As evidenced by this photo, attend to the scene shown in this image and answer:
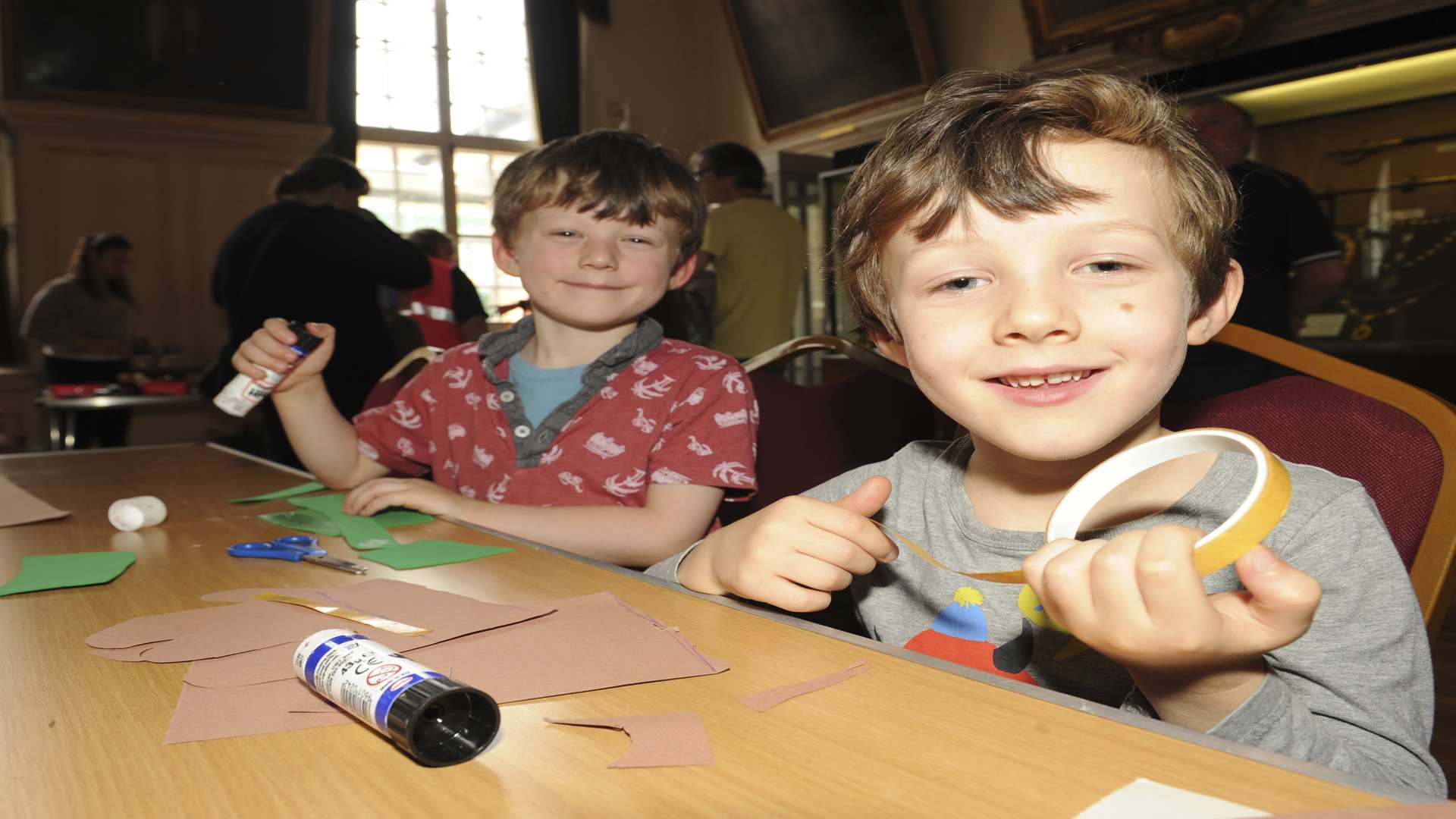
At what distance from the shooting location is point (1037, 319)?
2.58 feet

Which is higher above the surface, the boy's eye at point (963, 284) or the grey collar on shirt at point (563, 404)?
the boy's eye at point (963, 284)

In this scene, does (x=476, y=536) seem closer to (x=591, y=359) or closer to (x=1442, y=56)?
(x=591, y=359)

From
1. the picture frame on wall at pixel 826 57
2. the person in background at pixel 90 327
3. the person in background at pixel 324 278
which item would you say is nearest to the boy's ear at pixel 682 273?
the person in background at pixel 324 278

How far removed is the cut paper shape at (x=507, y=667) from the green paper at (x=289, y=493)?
82 centimetres

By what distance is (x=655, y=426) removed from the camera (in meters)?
1.51

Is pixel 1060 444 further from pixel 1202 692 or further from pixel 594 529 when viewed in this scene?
pixel 594 529

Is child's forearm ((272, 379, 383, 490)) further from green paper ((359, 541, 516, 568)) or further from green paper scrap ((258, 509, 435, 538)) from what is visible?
green paper ((359, 541, 516, 568))

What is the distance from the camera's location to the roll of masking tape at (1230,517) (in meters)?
0.50

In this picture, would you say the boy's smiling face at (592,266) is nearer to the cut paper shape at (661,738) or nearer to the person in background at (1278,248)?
the cut paper shape at (661,738)

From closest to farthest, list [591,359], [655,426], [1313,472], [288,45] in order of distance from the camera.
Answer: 1. [1313,472]
2. [655,426]
3. [591,359]
4. [288,45]

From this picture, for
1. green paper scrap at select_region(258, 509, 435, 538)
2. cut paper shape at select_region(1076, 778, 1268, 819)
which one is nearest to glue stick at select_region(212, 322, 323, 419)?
green paper scrap at select_region(258, 509, 435, 538)

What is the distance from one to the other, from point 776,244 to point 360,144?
4946 mm

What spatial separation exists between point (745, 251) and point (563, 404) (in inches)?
98.1

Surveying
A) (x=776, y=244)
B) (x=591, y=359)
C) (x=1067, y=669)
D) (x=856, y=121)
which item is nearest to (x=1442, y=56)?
(x=776, y=244)
